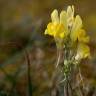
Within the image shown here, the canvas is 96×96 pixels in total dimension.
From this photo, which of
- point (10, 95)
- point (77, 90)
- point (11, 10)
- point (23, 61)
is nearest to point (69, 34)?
point (77, 90)

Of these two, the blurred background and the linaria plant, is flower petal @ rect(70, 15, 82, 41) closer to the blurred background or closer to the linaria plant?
the linaria plant

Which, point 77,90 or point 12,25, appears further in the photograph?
point 12,25

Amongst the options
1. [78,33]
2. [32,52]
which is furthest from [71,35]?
[32,52]

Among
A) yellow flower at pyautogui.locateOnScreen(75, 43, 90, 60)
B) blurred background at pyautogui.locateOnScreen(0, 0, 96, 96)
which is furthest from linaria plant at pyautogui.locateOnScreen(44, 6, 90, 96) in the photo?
blurred background at pyautogui.locateOnScreen(0, 0, 96, 96)

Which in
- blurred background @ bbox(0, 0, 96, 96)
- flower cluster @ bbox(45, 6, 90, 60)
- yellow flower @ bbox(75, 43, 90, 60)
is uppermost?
flower cluster @ bbox(45, 6, 90, 60)

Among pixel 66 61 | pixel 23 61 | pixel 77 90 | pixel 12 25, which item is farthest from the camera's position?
pixel 12 25

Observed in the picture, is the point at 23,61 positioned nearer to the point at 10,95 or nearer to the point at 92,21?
the point at 10,95

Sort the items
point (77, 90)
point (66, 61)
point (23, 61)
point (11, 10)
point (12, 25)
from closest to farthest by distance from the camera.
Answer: point (66, 61) → point (77, 90) → point (23, 61) → point (12, 25) → point (11, 10)

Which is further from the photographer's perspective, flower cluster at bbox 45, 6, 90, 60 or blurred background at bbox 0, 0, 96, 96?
blurred background at bbox 0, 0, 96, 96

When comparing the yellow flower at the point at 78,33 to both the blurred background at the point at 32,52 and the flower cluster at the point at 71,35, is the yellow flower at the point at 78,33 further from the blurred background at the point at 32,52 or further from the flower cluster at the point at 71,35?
the blurred background at the point at 32,52
